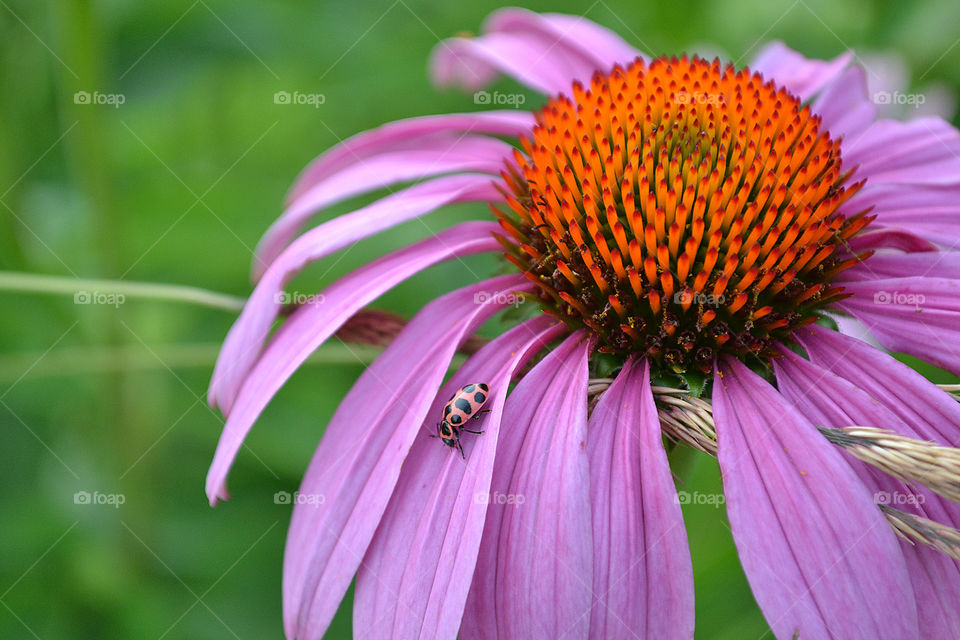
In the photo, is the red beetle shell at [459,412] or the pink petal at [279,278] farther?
the pink petal at [279,278]

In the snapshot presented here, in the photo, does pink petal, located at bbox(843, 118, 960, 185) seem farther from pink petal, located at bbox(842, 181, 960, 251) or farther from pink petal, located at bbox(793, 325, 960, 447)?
pink petal, located at bbox(793, 325, 960, 447)

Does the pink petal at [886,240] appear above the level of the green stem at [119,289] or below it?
above

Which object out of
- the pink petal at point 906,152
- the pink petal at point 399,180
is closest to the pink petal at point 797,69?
the pink petal at point 906,152

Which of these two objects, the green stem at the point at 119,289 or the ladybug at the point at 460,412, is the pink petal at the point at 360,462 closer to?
the ladybug at the point at 460,412

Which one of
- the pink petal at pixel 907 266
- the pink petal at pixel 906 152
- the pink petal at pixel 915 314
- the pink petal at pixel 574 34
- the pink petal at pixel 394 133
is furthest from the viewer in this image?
the pink petal at pixel 574 34

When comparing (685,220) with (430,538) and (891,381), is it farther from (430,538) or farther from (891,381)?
(430,538)

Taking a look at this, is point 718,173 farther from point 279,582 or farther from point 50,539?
point 50,539


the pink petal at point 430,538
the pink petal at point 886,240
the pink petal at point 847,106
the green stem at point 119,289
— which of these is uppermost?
the pink petal at point 847,106
